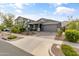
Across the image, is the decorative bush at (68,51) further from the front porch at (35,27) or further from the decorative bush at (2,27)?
the decorative bush at (2,27)

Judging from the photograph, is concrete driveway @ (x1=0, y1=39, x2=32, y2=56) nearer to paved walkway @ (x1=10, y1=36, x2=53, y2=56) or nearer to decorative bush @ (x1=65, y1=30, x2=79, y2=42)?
paved walkway @ (x1=10, y1=36, x2=53, y2=56)

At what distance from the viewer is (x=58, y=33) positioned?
13.8 feet

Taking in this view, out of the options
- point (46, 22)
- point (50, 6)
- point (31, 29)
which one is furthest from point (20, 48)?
point (50, 6)

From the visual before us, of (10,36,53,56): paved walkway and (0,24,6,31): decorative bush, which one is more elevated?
(0,24,6,31): decorative bush

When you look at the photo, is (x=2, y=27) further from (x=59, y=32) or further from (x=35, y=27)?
(x=59, y=32)

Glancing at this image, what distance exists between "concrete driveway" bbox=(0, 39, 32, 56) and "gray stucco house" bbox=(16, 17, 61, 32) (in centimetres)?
58

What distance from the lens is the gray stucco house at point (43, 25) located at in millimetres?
4258

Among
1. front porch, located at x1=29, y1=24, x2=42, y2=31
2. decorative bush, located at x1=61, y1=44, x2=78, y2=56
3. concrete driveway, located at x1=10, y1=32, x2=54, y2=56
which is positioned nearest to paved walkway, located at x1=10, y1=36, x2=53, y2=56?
concrete driveway, located at x1=10, y1=32, x2=54, y2=56

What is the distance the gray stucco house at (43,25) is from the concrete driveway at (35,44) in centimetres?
22

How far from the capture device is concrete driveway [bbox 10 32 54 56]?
13.5ft

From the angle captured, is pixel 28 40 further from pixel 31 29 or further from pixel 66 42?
pixel 66 42

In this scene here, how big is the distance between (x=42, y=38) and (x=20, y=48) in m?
0.54

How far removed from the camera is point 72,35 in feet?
13.6

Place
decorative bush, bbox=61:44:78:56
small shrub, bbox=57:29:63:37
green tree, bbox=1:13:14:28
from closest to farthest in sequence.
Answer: decorative bush, bbox=61:44:78:56 → small shrub, bbox=57:29:63:37 → green tree, bbox=1:13:14:28
